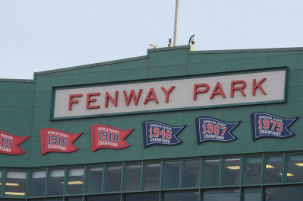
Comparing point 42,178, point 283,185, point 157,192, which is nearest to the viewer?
point 283,185

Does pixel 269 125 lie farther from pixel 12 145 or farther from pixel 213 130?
pixel 12 145

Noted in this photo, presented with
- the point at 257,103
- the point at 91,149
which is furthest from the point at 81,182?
the point at 257,103

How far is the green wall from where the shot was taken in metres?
28.4

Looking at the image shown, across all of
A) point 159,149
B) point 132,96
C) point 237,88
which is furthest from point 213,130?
point 132,96

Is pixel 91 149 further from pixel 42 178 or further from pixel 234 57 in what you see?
pixel 234 57

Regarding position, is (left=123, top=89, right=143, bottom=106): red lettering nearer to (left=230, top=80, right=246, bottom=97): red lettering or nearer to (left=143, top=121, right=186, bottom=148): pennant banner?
(left=143, top=121, right=186, bottom=148): pennant banner

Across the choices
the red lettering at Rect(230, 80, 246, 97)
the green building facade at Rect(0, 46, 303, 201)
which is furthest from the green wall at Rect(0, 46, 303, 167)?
the red lettering at Rect(230, 80, 246, 97)

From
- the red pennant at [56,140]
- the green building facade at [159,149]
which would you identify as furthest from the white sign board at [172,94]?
the red pennant at [56,140]

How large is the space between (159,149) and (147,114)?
1.88 metres

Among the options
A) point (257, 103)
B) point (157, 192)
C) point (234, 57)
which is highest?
point (234, 57)

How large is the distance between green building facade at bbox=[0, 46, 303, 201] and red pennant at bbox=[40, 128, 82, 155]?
0.23 metres

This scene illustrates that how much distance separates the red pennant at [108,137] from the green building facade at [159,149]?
23 cm

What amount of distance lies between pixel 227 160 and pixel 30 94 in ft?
36.5

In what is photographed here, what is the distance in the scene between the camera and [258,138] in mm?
28328
